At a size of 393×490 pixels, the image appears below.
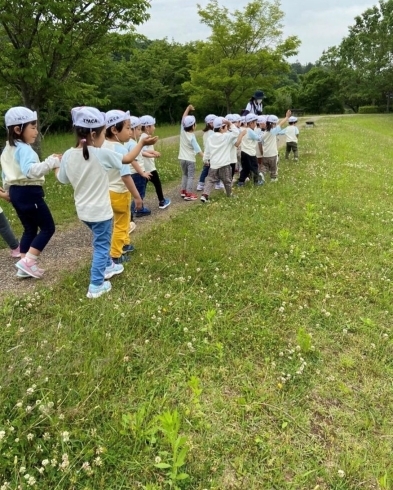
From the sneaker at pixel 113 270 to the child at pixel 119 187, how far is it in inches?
10.0

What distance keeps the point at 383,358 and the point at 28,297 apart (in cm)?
377

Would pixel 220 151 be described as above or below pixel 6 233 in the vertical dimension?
above

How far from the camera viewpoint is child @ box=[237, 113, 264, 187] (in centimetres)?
927

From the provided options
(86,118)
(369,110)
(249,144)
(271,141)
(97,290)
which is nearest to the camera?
(86,118)

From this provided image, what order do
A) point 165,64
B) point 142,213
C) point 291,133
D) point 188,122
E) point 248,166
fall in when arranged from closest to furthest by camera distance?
point 142,213
point 188,122
point 248,166
point 291,133
point 165,64

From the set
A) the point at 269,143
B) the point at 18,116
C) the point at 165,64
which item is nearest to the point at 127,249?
the point at 18,116

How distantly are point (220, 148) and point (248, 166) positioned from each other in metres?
1.93

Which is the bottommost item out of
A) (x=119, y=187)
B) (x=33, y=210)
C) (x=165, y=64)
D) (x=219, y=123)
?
(x=33, y=210)

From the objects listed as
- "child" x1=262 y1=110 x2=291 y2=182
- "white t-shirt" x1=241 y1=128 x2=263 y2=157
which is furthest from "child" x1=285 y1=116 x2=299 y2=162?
"white t-shirt" x1=241 y1=128 x2=263 y2=157

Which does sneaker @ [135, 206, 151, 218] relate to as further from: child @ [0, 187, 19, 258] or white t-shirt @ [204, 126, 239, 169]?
child @ [0, 187, 19, 258]

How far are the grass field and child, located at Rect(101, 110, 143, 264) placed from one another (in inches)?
14.4

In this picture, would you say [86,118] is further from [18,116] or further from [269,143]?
[269,143]

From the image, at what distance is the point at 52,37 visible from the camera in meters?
12.0

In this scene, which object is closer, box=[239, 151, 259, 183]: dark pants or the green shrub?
box=[239, 151, 259, 183]: dark pants
